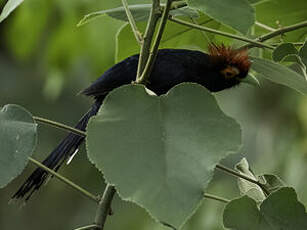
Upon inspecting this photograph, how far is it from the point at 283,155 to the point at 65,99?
3.72m

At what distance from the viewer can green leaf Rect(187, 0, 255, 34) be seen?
1389 millimetres

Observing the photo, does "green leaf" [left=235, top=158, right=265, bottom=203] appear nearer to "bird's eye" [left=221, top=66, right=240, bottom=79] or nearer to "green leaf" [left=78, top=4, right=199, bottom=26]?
"green leaf" [left=78, top=4, right=199, bottom=26]

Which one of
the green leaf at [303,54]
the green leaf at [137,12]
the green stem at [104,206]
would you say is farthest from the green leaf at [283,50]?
the green stem at [104,206]

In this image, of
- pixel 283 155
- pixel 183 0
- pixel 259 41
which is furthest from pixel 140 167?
pixel 283 155

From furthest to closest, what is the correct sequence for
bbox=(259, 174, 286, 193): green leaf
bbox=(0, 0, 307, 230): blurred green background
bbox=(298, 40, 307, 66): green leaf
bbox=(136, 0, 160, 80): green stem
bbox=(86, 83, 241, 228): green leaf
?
bbox=(0, 0, 307, 230): blurred green background → bbox=(259, 174, 286, 193): green leaf → bbox=(298, 40, 307, 66): green leaf → bbox=(136, 0, 160, 80): green stem → bbox=(86, 83, 241, 228): green leaf

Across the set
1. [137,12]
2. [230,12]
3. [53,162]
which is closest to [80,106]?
[53,162]

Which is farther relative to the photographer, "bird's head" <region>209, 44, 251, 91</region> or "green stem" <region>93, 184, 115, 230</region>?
"bird's head" <region>209, 44, 251, 91</region>

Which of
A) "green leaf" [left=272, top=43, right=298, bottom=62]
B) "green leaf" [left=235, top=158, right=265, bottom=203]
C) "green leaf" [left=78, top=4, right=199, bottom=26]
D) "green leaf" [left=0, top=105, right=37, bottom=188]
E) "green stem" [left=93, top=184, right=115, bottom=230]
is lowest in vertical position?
"green leaf" [left=235, top=158, right=265, bottom=203]

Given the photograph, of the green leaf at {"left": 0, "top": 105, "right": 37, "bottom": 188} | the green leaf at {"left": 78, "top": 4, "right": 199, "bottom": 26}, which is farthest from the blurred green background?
the green leaf at {"left": 0, "top": 105, "right": 37, "bottom": 188}

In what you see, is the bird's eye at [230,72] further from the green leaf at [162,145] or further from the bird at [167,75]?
the green leaf at [162,145]

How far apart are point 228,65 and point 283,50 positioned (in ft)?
2.13

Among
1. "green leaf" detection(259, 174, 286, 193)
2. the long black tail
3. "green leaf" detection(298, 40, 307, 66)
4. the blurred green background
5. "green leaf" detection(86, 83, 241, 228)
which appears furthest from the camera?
the blurred green background

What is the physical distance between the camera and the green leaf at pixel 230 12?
1389mm

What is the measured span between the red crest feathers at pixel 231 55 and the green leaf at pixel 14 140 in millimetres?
865
